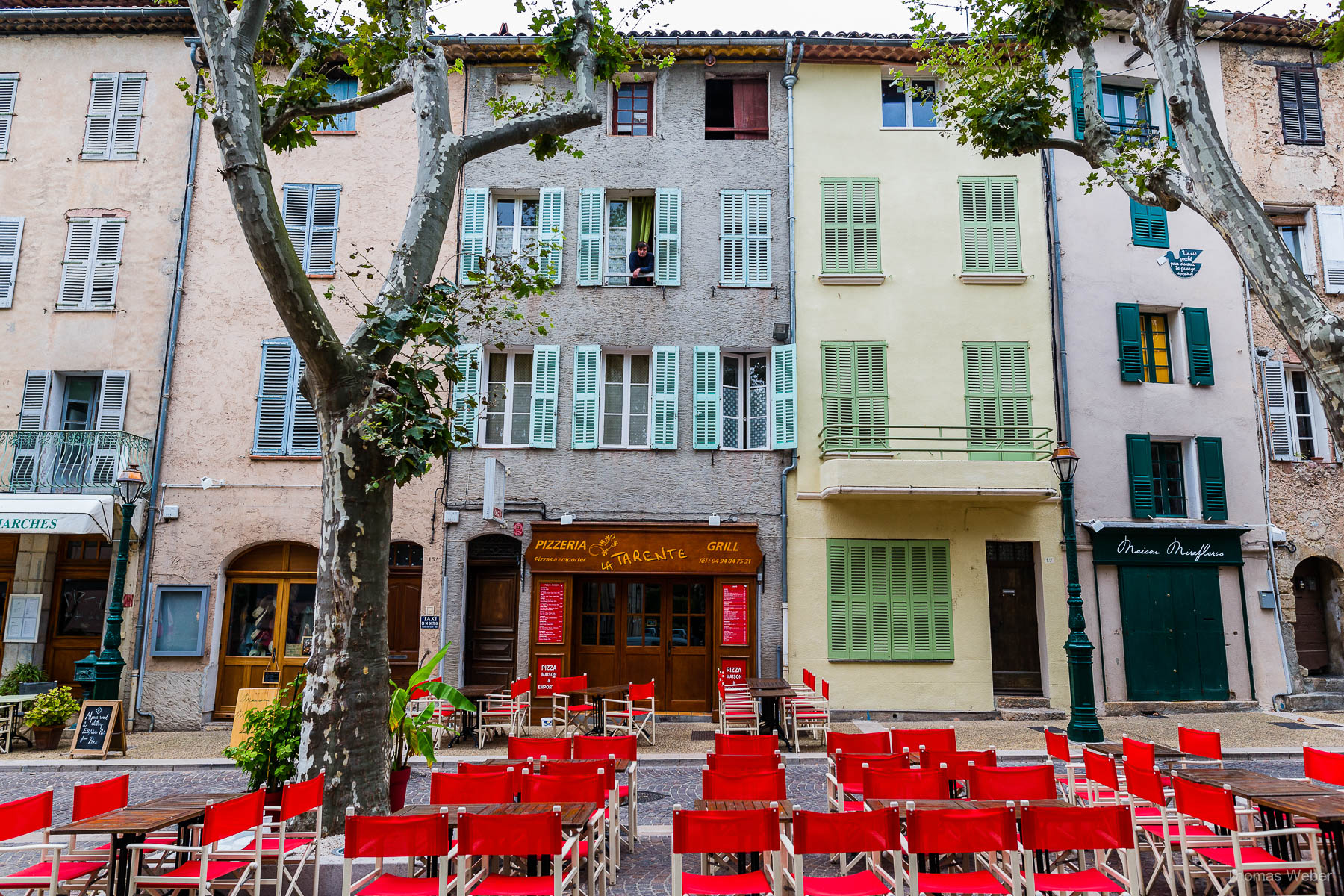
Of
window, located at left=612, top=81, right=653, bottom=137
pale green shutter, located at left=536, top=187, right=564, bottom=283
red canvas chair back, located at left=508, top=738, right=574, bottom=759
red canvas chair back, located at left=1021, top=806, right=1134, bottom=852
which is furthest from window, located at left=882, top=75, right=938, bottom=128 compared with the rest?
red canvas chair back, located at left=1021, top=806, right=1134, bottom=852

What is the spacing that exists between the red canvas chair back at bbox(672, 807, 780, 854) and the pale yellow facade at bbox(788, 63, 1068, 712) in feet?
30.4

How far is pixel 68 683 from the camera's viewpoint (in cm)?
1348

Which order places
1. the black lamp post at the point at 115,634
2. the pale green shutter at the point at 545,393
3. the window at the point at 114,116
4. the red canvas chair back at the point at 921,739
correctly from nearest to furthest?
the red canvas chair back at the point at 921,739 → the black lamp post at the point at 115,634 → the pale green shutter at the point at 545,393 → the window at the point at 114,116

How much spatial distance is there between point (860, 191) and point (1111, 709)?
9.62 meters

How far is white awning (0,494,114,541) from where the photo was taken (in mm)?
12281

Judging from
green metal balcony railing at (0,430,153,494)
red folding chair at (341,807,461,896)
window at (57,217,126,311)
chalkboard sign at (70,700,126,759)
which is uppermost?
window at (57,217,126,311)

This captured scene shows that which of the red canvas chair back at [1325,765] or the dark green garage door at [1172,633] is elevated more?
the dark green garage door at [1172,633]

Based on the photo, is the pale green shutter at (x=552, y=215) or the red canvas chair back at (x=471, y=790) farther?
the pale green shutter at (x=552, y=215)

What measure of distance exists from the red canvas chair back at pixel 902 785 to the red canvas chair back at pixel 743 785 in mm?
567

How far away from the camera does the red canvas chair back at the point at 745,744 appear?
6.63 m

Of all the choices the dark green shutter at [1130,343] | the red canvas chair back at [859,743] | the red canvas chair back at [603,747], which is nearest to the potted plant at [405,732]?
the red canvas chair back at [603,747]

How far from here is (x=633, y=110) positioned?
15.5 metres

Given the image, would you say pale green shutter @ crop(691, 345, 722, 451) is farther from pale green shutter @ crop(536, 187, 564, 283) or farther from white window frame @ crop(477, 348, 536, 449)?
pale green shutter @ crop(536, 187, 564, 283)

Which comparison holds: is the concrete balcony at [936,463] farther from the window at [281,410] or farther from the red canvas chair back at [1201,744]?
the window at [281,410]
